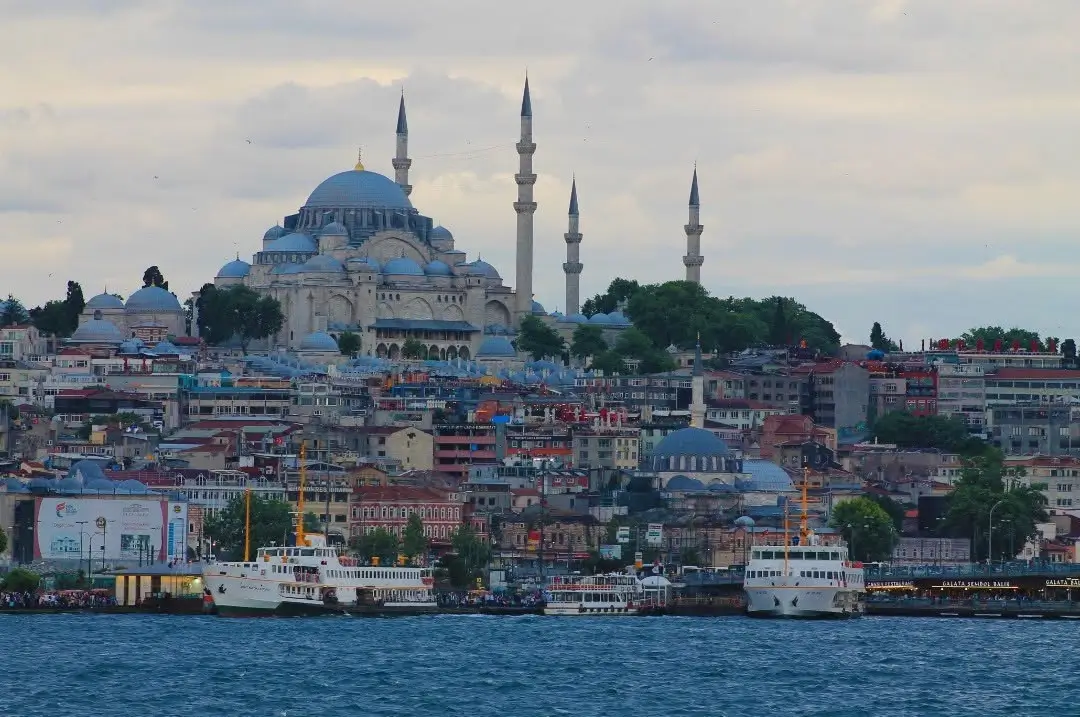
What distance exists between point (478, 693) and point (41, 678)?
8912 millimetres

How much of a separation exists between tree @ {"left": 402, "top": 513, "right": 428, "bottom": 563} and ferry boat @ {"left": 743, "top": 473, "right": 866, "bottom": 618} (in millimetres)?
12098

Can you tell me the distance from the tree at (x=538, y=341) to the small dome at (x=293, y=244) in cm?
1158

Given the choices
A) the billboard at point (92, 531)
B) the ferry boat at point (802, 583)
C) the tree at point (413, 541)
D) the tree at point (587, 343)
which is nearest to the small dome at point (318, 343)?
the tree at point (587, 343)

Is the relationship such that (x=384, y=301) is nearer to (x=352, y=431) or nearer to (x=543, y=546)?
(x=352, y=431)

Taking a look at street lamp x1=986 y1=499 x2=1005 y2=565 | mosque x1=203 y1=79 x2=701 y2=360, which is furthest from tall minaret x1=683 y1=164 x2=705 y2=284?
street lamp x1=986 y1=499 x2=1005 y2=565

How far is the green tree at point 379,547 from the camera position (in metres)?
104

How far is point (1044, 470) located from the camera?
134m

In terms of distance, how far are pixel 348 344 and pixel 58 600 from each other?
65758 mm

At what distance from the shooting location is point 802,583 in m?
93.9

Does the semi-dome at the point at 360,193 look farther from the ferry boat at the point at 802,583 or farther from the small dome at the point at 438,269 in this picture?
the ferry boat at the point at 802,583

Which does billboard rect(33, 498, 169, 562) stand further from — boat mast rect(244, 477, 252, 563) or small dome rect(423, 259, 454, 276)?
small dome rect(423, 259, 454, 276)

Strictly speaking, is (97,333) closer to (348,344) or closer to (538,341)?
(348,344)

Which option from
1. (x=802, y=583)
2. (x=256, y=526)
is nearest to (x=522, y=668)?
(x=802, y=583)

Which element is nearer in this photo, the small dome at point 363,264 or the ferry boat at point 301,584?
the ferry boat at point 301,584
